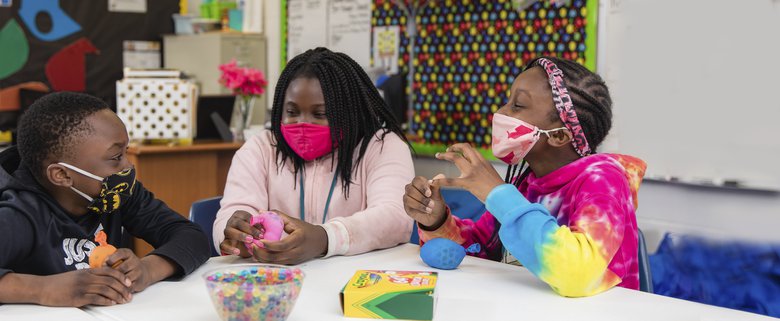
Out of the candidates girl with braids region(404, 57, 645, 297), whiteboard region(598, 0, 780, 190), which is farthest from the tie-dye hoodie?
whiteboard region(598, 0, 780, 190)

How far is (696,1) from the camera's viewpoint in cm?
248

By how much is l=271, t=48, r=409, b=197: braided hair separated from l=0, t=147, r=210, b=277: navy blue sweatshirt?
17.2 inches

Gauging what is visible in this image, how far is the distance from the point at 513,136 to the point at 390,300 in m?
0.55

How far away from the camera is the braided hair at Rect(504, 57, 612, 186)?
5.36 ft

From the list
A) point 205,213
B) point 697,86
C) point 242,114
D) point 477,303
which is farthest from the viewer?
point 242,114

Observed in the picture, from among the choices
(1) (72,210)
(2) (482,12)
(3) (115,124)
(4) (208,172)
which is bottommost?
(4) (208,172)

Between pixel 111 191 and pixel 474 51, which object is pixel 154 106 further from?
pixel 111 191

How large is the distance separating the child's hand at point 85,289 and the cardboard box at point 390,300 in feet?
1.24

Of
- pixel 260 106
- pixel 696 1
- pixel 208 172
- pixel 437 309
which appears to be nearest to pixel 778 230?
pixel 696 1

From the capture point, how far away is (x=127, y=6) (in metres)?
4.71

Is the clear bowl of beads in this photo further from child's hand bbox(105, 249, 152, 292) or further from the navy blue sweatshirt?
the navy blue sweatshirt

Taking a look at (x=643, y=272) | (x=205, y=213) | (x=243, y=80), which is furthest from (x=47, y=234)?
(x=243, y=80)

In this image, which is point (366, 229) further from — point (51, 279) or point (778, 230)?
point (778, 230)

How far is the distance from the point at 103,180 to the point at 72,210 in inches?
4.1
